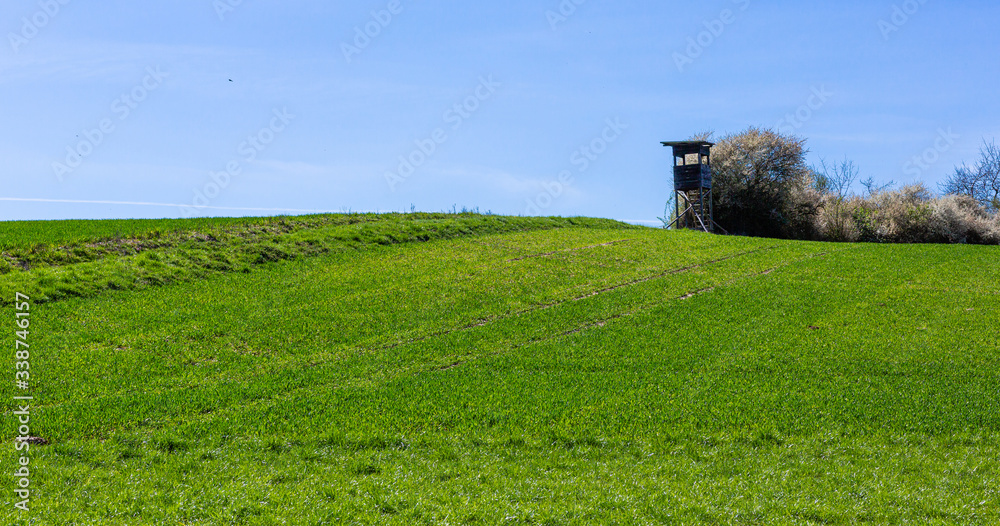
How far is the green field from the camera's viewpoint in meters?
9.41

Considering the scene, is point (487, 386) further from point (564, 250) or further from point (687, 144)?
point (687, 144)

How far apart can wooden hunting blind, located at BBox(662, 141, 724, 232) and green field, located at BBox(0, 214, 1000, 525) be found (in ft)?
61.7

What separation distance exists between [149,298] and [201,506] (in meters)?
14.7

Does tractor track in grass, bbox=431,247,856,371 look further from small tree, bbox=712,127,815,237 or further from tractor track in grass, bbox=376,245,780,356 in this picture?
small tree, bbox=712,127,815,237

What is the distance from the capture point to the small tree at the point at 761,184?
2015 inches

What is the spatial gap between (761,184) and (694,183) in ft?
21.3

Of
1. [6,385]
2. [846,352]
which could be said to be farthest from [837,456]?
[6,385]

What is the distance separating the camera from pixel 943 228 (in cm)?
4747

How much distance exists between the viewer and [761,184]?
51.2 metres

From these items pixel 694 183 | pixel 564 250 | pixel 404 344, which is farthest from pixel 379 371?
pixel 694 183

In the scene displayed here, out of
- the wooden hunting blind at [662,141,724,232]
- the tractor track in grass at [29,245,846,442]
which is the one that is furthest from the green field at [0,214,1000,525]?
the wooden hunting blind at [662,141,724,232]

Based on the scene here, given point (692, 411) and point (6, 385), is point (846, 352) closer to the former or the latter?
point (692, 411)

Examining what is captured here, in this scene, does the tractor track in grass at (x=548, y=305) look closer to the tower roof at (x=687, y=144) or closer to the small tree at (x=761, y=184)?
the tower roof at (x=687, y=144)

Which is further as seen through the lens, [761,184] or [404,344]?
[761,184]
